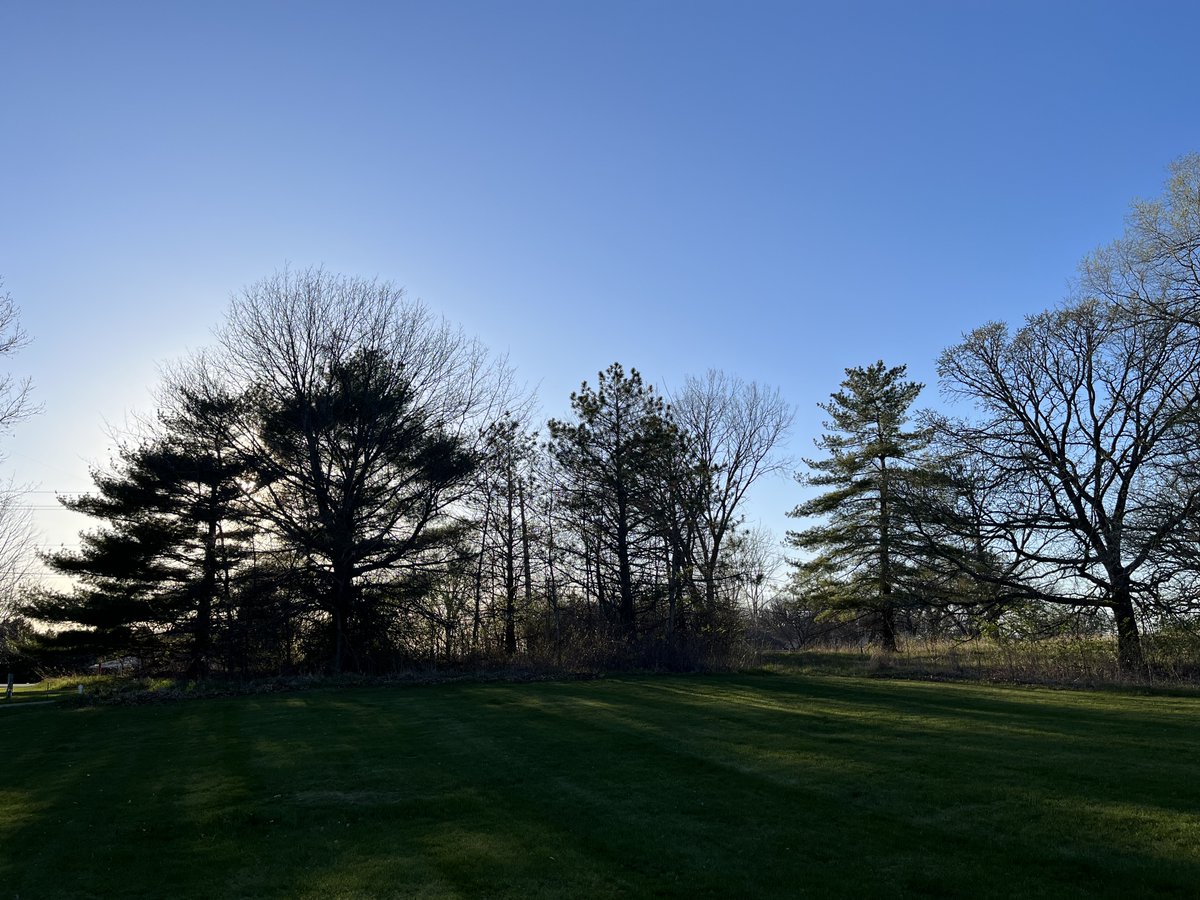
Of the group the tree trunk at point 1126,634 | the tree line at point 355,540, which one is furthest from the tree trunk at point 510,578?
the tree trunk at point 1126,634

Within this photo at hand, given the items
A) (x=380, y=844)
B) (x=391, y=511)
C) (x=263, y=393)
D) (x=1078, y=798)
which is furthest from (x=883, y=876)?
(x=263, y=393)

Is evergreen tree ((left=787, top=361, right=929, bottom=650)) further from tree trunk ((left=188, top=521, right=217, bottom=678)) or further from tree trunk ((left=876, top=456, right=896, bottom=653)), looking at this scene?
tree trunk ((left=188, top=521, right=217, bottom=678))

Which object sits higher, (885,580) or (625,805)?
(885,580)

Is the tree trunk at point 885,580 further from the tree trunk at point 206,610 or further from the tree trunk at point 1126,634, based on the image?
the tree trunk at point 206,610

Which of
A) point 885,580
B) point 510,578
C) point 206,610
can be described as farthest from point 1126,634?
point 206,610

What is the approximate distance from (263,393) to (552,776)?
19.6m

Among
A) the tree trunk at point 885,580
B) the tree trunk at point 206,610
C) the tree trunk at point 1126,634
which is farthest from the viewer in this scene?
the tree trunk at point 885,580

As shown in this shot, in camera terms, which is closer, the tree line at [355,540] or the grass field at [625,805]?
the grass field at [625,805]

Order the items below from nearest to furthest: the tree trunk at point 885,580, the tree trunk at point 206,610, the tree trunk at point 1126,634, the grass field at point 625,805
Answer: the grass field at point 625,805
the tree trunk at point 1126,634
the tree trunk at point 206,610
the tree trunk at point 885,580

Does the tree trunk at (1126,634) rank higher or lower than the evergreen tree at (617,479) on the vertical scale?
lower

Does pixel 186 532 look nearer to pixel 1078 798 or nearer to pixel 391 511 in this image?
pixel 391 511

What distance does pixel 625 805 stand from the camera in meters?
7.25

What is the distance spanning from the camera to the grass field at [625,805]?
5.32 meters

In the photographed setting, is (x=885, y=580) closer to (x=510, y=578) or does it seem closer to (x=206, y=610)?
(x=510, y=578)
